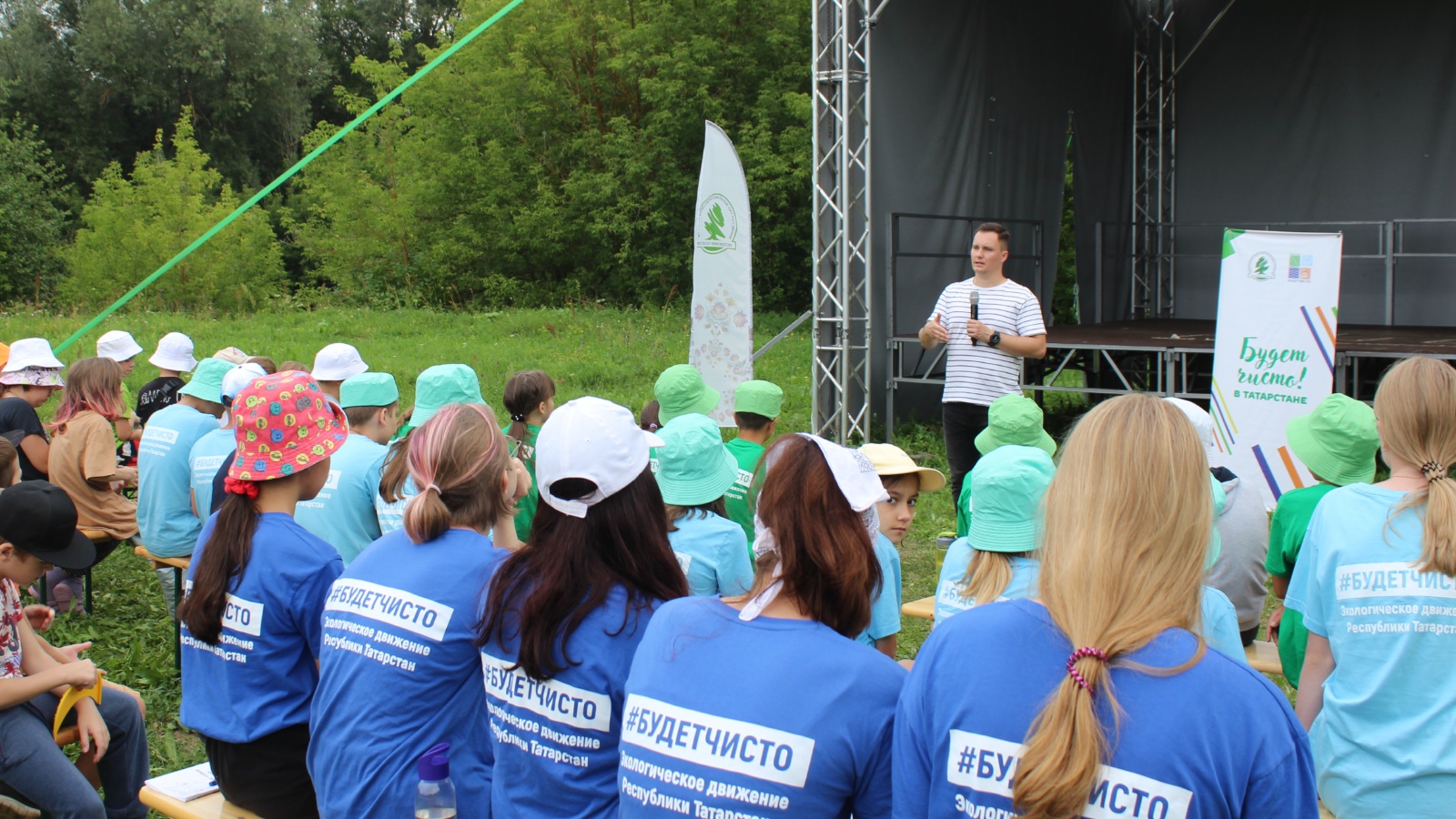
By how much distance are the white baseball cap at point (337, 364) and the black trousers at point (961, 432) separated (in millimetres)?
3046

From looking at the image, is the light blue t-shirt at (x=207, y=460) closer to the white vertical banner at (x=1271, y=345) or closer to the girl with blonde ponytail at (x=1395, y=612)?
the girl with blonde ponytail at (x=1395, y=612)

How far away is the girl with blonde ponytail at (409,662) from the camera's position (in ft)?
6.82

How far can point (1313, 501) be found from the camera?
271 cm

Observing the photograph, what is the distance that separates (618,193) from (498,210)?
2.66 metres

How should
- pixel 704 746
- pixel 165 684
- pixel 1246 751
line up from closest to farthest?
pixel 1246 751 → pixel 704 746 → pixel 165 684

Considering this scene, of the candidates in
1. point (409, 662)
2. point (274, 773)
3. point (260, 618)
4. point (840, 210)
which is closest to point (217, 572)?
point (260, 618)

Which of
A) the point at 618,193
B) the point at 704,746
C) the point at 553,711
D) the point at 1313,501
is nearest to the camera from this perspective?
the point at 704,746

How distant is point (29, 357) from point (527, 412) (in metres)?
2.81

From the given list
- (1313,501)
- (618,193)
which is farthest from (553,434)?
(618,193)

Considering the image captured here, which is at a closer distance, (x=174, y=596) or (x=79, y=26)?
(x=174, y=596)

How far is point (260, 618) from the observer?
2.30m

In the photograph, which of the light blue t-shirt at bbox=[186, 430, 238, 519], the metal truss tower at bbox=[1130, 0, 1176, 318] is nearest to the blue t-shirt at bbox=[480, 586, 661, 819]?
the light blue t-shirt at bbox=[186, 430, 238, 519]

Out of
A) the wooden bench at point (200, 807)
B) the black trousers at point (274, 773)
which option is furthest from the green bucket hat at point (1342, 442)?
the wooden bench at point (200, 807)

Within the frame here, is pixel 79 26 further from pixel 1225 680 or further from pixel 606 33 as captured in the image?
pixel 1225 680
